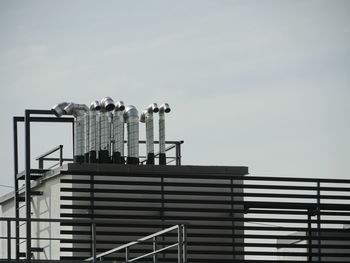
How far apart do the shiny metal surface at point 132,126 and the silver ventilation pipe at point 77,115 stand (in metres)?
0.84

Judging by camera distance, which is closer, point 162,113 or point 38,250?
point 38,250

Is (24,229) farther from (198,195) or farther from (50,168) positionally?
(198,195)

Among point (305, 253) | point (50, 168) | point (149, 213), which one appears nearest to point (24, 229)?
point (50, 168)

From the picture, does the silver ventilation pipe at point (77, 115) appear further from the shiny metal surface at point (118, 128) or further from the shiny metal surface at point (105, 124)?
the shiny metal surface at point (118, 128)

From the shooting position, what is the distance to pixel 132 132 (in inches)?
895

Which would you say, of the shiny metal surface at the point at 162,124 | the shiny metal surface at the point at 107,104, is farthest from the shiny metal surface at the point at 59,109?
the shiny metal surface at the point at 162,124

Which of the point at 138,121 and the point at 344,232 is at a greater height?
the point at 138,121

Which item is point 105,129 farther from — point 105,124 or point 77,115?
point 77,115

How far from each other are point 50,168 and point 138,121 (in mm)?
1921

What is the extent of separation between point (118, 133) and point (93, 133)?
50cm

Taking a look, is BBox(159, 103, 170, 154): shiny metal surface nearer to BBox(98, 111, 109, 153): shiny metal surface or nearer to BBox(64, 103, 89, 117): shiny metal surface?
BBox(98, 111, 109, 153): shiny metal surface

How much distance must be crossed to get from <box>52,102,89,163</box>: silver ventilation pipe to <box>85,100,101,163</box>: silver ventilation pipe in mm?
125

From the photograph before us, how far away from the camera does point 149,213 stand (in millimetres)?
21469

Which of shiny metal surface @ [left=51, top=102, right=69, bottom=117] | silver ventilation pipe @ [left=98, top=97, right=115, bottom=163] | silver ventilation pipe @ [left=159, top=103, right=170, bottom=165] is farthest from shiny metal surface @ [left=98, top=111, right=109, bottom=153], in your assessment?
silver ventilation pipe @ [left=159, top=103, right=170, bottom=165]
